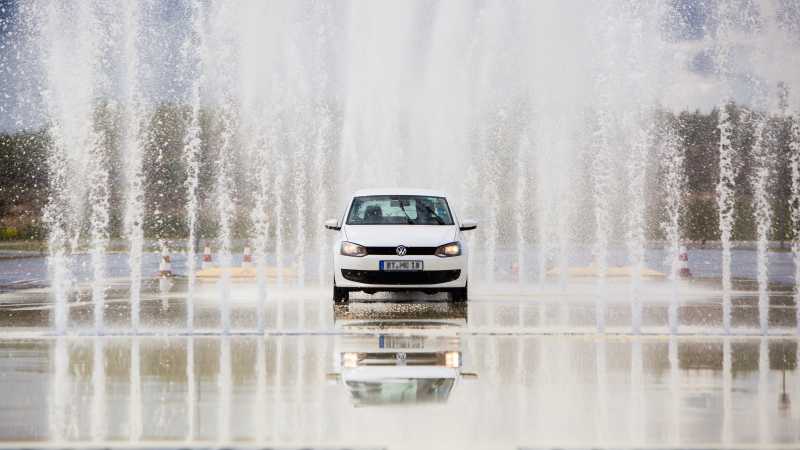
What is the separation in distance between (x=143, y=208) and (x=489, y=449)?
8831 cm

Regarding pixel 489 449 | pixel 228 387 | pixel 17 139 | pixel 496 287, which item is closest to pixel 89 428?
pixel 228 387

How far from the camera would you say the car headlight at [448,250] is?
15.5 m

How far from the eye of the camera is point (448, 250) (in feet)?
50.8

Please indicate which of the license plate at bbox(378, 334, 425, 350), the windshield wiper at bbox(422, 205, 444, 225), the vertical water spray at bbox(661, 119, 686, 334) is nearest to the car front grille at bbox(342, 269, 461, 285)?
the windshield wiper at bbox(422, 205, 444, 225)

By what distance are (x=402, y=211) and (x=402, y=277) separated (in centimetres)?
218

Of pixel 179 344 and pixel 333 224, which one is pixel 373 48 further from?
pixel 179 344

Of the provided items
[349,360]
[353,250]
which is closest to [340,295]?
[353,250]

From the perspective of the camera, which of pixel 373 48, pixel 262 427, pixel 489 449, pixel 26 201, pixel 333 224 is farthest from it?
pixel 26 201

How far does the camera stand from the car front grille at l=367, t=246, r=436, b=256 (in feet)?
50.6

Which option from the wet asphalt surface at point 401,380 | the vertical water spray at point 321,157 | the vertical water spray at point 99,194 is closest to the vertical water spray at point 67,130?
the vertical water spray at point 99,194

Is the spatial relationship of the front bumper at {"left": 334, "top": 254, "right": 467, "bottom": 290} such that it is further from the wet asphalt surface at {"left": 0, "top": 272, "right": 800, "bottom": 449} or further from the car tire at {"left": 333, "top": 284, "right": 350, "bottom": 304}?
the car tire at {"left": 333, "top": 284, "right": 350, "bottom": 304}

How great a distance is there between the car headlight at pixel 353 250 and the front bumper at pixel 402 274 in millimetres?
50

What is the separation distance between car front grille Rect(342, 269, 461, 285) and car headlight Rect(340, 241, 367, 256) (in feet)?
0.71

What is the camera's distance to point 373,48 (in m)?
33.2
